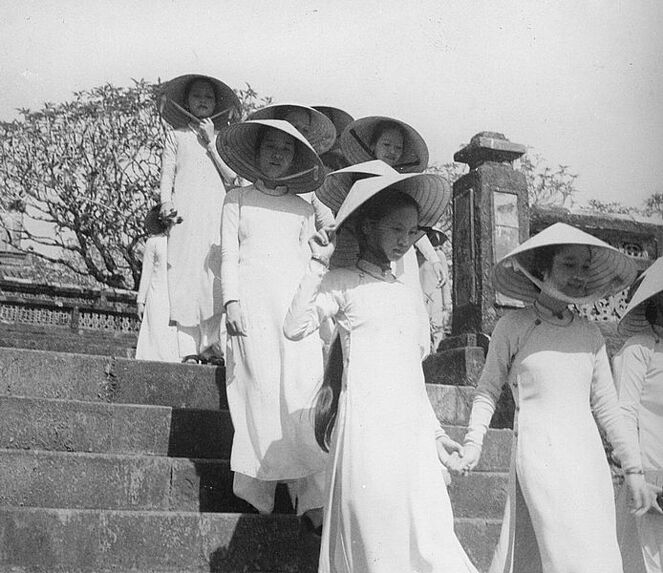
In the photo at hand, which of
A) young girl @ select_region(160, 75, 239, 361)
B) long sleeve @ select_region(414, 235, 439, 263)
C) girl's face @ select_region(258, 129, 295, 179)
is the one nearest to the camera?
girl's face @ select_region(258, 129, 295, 179)

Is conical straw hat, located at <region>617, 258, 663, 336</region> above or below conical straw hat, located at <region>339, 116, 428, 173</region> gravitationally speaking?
below

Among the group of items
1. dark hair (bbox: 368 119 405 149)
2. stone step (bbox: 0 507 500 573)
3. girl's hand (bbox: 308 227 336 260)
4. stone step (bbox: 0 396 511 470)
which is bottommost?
stone step (bbox: 0 507 500 573)

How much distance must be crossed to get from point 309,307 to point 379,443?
2.03 ft

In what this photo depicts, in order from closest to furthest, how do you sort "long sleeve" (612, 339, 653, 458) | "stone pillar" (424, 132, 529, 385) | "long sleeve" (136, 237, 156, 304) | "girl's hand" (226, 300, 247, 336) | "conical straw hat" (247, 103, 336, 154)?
"long sleeve" (612, 339, 653, 458)
"girl's hand" (226, 300, 247, 336)
"conical straw hat" (247, 103, 336, 154)
"stone pillar" (424, 132, 529, 385)
"long sleeve" (136, 237, 156, 304)

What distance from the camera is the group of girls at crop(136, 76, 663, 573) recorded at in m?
3.11

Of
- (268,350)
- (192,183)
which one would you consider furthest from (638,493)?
(192,183)

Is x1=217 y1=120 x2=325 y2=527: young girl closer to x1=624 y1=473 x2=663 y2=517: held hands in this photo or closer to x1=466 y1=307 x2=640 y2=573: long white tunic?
x1=466 y1=307 x2=640 y2=573: long white tunic

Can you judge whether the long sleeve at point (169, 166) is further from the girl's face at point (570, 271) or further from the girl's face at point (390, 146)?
the girl's face at point (570, 271)

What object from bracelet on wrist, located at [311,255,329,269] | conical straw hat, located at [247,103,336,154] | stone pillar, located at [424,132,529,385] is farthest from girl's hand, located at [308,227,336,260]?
stone pillar, located at [424,132,529,385]

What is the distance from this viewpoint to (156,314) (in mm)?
8039

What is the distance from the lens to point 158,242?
812 cm

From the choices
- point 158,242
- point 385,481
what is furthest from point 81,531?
point 158,242

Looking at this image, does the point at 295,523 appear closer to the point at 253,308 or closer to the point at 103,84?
the point at 253,308

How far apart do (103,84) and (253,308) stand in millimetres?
15878
